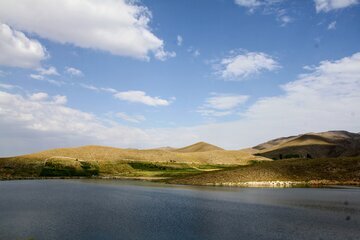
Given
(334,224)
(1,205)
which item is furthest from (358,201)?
(1,205)

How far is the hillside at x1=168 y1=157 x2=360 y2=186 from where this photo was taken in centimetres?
11944

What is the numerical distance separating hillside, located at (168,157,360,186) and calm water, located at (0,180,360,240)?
4718cm

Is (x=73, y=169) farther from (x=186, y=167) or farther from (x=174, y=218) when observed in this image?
(x=174, y=218)

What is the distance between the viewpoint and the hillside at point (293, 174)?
4702 inches

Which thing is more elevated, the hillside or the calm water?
the hillside

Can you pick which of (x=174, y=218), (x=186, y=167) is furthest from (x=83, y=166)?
(x=174, y=218)

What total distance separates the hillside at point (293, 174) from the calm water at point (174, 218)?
47.2 m

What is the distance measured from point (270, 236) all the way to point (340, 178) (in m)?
93.5

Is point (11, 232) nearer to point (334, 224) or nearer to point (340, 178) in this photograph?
point (334, 224)

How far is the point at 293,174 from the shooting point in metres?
125

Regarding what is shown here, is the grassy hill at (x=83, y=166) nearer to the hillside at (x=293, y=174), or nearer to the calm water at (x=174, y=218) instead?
the hillside at (x=293, y=174)

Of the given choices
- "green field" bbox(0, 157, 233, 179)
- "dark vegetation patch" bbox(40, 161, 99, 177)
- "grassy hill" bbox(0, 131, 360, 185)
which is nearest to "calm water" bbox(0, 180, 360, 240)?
"grassy hill" bbox(0, 131, 360, 185)

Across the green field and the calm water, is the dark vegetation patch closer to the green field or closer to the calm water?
the green field

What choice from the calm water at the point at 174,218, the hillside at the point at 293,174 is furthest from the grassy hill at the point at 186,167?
the calm water at the point at 174,218
